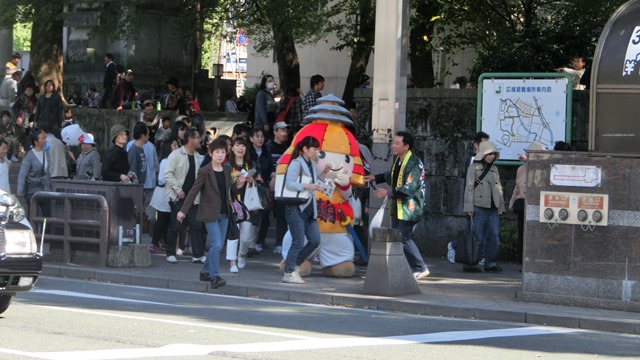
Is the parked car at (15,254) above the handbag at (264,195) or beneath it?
beneath

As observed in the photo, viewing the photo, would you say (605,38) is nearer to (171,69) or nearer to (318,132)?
(318,132)

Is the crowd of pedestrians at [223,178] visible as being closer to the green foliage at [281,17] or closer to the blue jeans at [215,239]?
the blue jeans at [215,239]

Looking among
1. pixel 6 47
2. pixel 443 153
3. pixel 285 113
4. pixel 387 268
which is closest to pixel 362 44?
pixel 285 113

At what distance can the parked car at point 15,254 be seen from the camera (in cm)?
1083

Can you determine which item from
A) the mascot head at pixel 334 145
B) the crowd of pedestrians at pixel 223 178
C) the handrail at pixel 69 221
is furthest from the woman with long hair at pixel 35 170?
the mascot head at pixel 334 145

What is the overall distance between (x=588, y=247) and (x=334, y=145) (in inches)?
154

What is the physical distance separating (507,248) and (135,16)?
11.0 m

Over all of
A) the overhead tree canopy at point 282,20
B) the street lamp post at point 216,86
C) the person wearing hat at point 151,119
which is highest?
the overhead tree canopy at point 282,20

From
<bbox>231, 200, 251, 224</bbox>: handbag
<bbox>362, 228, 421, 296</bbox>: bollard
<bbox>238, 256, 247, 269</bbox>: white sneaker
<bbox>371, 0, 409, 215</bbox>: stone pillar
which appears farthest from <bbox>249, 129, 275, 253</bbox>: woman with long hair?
<bbox>362, 228, 421, 296</bbox>: bollard

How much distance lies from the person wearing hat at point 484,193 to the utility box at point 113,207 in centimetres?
472

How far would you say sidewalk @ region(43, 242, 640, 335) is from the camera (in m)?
12.9

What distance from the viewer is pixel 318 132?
16.0 m

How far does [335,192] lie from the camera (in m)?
15.9

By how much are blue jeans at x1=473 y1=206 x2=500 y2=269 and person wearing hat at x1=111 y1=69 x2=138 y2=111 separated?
1246 centimetres
